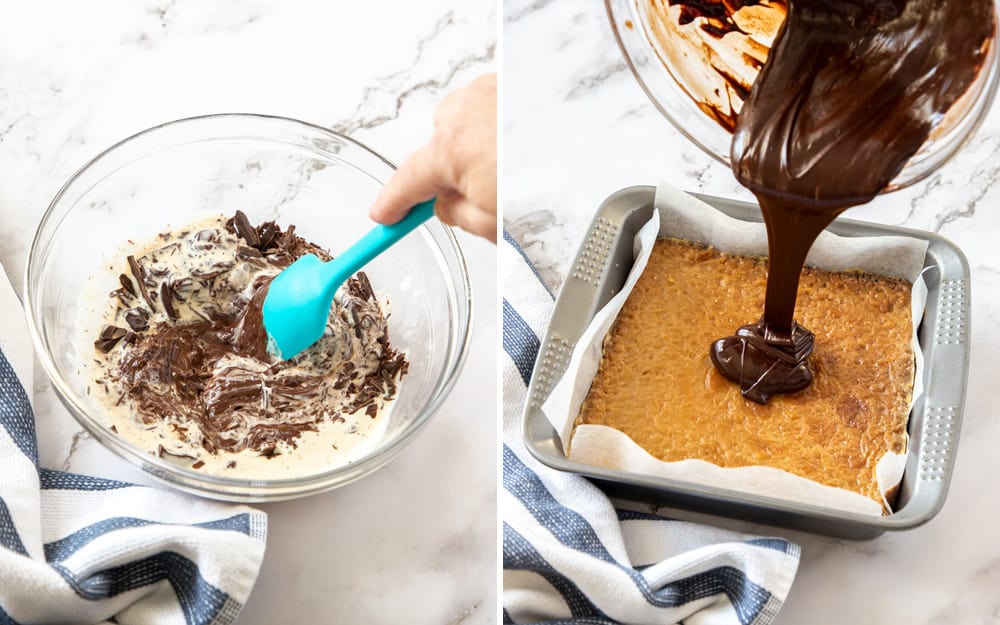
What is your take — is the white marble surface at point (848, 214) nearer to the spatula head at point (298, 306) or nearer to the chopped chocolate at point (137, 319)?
the spatula head at point (298, 306)

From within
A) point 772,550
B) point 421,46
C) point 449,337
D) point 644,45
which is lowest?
point 772,550

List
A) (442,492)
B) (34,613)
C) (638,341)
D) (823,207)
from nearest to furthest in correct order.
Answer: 1. (34,613)
2. (823,207)
3. (442,492)
4. (638,341)

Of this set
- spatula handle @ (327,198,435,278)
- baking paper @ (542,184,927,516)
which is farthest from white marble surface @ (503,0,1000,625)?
spatula handle @ (327,198,435,278)

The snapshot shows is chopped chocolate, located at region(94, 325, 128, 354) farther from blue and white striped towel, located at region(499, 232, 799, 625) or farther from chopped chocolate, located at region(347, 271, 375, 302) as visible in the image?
blue and white striped towel, located at region(499, 232, 799, 625)

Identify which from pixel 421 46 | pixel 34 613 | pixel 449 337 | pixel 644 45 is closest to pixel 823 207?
pixel 644 45

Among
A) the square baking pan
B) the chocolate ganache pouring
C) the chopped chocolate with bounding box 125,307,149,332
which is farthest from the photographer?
the chopped chocolate with bounding box 125,307,149,332

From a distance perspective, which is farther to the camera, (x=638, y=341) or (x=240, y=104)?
(x=240, y=104)

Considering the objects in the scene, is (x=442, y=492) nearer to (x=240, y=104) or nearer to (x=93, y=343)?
(x=93, y=343)
